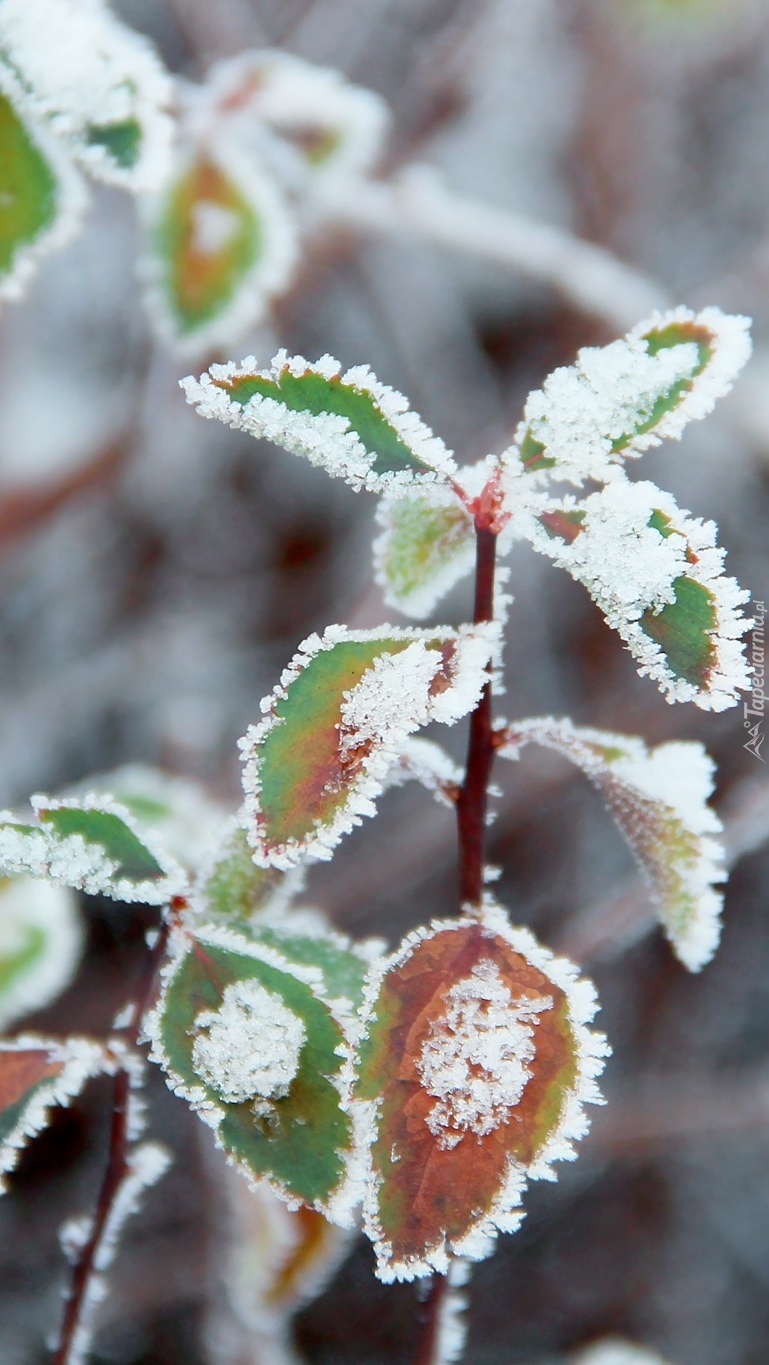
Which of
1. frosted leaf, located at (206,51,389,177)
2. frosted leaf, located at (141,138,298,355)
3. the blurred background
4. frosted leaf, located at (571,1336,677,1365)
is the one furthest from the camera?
the blurred background

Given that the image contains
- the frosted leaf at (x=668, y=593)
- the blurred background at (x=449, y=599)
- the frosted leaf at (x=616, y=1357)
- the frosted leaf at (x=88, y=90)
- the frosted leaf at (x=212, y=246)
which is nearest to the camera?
the frosted leaf at (x=668, y=593)

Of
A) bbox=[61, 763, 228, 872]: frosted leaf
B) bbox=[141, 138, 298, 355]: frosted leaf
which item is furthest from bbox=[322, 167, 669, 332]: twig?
bbox=[61, 763, 228, 872]: frosted leaf

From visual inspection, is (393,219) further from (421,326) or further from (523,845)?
(523,845)

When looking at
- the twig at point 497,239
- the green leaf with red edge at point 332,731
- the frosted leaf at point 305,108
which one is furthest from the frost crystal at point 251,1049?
the twig at point 497,239

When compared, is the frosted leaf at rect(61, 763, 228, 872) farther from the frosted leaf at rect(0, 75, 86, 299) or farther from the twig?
the twig

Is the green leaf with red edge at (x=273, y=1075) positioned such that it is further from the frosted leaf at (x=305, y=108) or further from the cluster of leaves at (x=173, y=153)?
the frosted leaf at (x=305, y=108)

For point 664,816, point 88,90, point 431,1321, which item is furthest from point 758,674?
point 88,90
